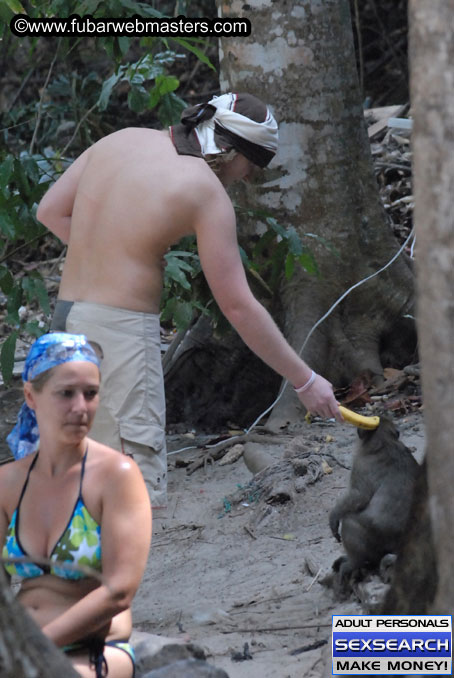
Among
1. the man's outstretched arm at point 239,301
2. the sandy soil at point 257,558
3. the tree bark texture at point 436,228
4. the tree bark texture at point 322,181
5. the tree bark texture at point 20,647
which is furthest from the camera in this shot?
the tree bark texture at point 322,181

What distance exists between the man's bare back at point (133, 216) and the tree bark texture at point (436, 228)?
1.38m

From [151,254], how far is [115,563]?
1.31m

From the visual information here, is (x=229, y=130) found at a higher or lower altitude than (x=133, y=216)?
higher

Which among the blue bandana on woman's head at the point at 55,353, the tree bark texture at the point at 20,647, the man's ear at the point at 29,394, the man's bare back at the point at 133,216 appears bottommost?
the tree bark texture at the point at 20,647

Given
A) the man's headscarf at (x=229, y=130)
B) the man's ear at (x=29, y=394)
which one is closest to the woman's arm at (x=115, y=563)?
the man's ear at (x=29, y=394)

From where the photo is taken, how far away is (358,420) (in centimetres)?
388

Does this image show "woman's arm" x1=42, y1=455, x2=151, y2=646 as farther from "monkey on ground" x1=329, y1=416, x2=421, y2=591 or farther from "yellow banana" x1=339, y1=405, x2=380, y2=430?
"monkey on ground" x1=329, y1=416, x2=421, y2=591

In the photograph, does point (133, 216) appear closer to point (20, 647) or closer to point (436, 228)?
point (436, 228)

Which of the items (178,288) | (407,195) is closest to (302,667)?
(178,288)

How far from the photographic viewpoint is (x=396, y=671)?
8.49 ft

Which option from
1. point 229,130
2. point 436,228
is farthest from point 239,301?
point 436,228

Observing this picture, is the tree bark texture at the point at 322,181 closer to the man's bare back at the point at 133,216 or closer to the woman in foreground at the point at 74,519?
the man's bare back at the point at 133,216

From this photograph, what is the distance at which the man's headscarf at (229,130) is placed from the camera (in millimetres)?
3668

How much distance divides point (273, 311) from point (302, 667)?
3.59 metres
